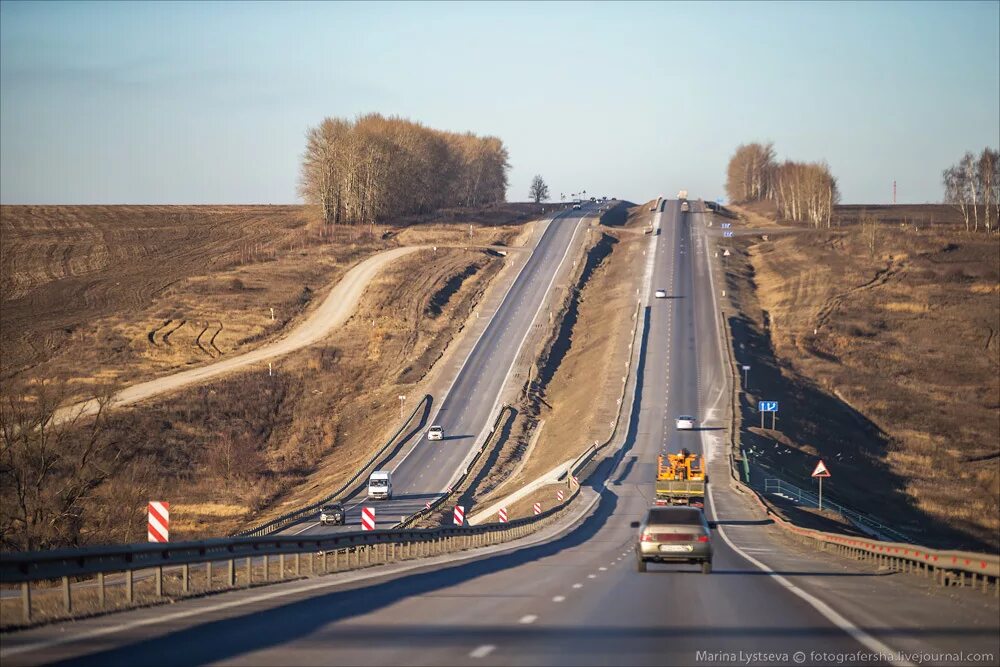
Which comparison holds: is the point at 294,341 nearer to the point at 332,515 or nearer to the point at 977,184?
the point at 332,515

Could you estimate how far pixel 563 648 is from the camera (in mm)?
12195

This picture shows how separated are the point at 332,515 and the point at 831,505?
31.1 m

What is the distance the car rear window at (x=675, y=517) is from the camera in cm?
2628

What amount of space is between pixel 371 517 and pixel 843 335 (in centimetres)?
9096

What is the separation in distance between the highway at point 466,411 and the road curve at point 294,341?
16.2m

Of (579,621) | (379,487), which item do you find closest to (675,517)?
(579,621)

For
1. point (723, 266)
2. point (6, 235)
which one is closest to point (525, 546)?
point (723, 266)

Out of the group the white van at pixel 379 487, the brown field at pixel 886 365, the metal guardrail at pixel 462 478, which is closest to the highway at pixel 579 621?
the metal guardrail at pixel 462 478

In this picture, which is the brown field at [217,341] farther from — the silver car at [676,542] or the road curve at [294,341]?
the silver car at [676,542]

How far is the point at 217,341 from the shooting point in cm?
11100

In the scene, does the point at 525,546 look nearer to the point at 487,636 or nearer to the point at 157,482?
the point at 487,636

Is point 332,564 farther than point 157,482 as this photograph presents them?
No

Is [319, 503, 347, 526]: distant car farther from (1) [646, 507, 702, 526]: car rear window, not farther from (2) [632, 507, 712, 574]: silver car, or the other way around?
(2) [632, 507, 712, 574]: silver car

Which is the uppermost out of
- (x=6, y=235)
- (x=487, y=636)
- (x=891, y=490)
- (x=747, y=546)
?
(x=6, y=235)
